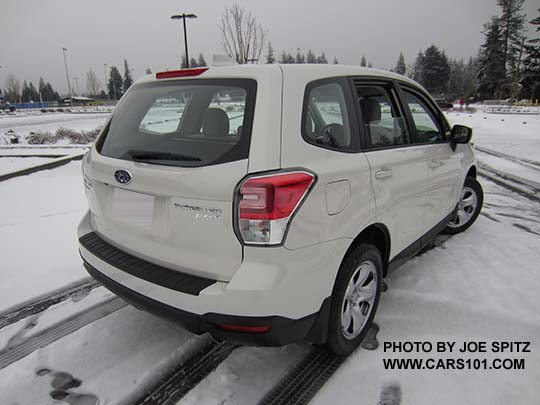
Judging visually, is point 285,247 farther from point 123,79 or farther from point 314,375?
point 123,79

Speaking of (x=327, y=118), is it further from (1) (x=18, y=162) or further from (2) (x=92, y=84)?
(2) (x=92, y=84)

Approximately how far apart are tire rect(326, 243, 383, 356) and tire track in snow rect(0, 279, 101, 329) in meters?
2.20

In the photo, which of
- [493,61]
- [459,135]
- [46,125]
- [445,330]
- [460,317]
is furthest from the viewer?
[493,61]

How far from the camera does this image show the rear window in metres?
1.94

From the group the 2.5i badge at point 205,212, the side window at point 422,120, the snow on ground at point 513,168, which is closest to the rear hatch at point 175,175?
the 2.5i badge at point 205,212

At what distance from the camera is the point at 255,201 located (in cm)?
177

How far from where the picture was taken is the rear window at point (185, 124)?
1.94 meters

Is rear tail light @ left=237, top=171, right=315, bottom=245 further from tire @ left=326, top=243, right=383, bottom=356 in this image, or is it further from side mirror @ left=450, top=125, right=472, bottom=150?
side mirror @ left=450, top=125, right=472, bottom=150

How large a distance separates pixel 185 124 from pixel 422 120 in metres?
1.99

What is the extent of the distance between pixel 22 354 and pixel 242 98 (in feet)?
Result: 7.12

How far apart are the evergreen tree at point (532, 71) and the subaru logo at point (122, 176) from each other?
57.4 m

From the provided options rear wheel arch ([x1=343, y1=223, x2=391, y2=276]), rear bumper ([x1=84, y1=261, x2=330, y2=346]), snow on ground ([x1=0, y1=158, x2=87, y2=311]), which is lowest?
snow on ground ([x1=0, y1=158, x2=87, y2=311])

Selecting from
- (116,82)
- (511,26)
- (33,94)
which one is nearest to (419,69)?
(511,26)

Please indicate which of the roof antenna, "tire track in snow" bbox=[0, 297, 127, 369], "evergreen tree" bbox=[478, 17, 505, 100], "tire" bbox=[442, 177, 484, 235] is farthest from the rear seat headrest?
"evergreen tree" bbox=[478, 17, 505, 100]
